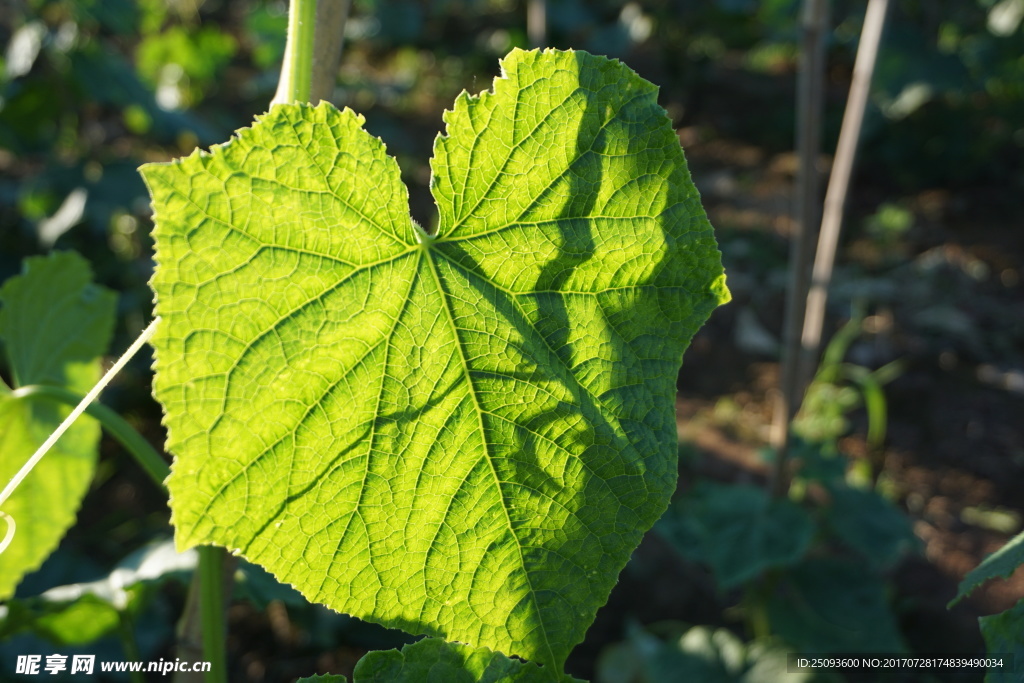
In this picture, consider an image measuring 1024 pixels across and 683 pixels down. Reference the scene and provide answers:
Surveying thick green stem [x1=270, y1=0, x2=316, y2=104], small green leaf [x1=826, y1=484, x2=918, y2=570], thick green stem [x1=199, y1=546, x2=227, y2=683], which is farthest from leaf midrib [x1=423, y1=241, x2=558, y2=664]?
small green leaf [x1=826, y1=484, x2=918, y2=570]

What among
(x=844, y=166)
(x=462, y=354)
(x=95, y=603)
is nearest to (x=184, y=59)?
(x=844, y=166)

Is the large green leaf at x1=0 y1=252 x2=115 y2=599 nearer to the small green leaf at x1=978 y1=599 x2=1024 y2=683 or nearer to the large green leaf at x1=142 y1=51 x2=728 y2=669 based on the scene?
the large green leaf at x1=142 y1=51 x2=728 y2=669

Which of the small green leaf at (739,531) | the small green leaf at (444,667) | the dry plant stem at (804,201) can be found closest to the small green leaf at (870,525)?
the small green leaf at (739,531)

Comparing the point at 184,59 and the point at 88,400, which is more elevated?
the point at 184,59

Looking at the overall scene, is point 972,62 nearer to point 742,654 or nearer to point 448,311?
point 742,654

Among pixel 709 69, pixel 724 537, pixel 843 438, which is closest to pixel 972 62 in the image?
pixel 709 69

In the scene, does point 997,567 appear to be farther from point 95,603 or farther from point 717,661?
point 717,661
